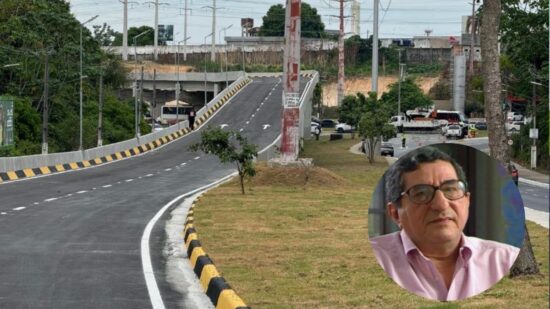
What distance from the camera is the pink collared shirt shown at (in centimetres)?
502

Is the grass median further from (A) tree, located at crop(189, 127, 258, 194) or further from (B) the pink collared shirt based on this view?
(A) tree, located at crop(189, 127, 258, 194)

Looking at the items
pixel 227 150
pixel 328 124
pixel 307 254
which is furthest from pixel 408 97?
pixel 307 254

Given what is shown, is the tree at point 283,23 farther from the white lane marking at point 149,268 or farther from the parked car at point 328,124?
the white lane marking at point 149,268

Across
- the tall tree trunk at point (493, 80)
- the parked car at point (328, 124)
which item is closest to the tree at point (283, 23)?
the parked car at point (328, 124)

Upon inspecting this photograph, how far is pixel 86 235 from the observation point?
20828 mm

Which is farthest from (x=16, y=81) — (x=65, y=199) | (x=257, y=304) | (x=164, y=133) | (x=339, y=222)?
(x=257, y=304)

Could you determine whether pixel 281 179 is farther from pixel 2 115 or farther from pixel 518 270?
pixel 518 270

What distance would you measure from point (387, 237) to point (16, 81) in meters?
72.1

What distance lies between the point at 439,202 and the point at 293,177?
34.4 m

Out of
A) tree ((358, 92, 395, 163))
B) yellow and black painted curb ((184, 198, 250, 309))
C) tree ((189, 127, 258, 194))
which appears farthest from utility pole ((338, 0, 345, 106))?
yellow and black painted curb ((184, 198, 250, 309))

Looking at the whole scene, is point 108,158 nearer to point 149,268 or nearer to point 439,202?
point 149,268

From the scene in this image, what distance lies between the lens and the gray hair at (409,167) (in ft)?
16.3

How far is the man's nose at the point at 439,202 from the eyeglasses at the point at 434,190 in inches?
0.5

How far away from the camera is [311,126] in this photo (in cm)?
10238
